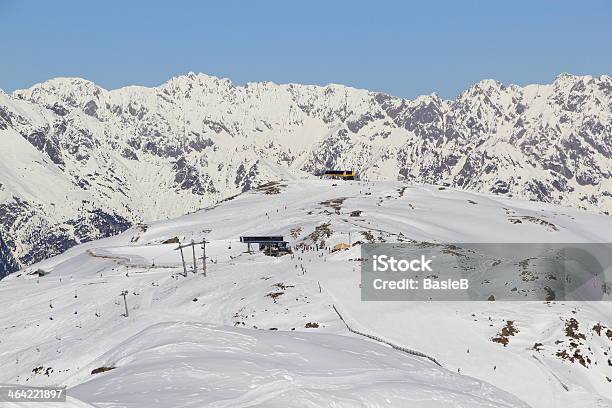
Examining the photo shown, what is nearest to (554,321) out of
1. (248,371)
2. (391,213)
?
(248,371)

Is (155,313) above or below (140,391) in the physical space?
below

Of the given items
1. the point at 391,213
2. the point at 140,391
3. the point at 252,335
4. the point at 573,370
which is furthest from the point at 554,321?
the point at 391,213

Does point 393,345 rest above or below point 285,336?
below

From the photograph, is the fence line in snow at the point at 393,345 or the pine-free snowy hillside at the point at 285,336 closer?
the pine-free snowy hillside at the point at 285,336

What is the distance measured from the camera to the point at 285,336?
3731 cm

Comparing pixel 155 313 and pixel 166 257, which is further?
pixel 166 257

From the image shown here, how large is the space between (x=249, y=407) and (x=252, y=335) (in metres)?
9.70

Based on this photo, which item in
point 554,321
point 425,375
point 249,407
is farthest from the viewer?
point 554,321

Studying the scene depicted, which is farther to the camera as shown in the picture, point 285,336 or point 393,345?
point 393,345

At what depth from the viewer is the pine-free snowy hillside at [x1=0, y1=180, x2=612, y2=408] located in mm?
28359

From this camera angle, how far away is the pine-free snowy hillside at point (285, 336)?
2836 centimetres

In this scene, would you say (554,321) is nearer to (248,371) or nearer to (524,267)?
(524,267)

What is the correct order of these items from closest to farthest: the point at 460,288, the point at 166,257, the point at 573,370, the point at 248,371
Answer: the point at 248,371, the point at 573,370, the point at 460,288, the point at 166,257

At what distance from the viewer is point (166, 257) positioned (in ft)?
338
